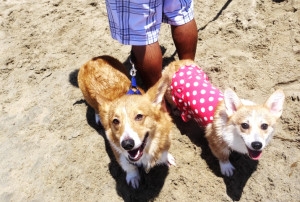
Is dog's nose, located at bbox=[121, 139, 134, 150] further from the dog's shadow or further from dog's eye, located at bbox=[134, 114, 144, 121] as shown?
the dog's shadow

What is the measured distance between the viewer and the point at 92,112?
10.4ft

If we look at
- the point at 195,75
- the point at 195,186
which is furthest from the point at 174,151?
the point at 195,75

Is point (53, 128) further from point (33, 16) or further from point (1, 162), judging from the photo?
point (33, 16)

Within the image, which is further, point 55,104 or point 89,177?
point 55,104

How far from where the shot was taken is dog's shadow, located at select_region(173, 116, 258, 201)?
2340 mm

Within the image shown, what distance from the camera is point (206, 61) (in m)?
3.25

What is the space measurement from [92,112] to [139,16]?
5.04ft

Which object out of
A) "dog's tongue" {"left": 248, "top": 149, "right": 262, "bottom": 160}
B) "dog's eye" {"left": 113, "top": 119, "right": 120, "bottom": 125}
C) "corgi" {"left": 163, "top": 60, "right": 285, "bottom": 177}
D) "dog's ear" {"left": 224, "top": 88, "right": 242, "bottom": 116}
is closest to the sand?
"corgi" {"left": 163, "top": 60, "right": 285, "bottom": 177}

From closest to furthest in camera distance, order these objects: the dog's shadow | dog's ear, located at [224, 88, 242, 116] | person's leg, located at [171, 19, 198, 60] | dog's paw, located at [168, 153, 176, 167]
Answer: dog's ear, located at [224, 88, 242, 116], the dog's shadow, dog's paw, located at [168, 153, 176, 167], person's leg, located at [171, 19, 198, 60]

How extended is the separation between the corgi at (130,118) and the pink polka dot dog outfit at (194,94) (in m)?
0.33

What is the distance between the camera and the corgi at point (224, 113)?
1.96 meters

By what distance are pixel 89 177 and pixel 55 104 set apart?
124 centimetres

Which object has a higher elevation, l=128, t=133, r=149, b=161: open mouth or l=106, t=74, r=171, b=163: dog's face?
l=106, t=74, r=171, b=163: dog's face

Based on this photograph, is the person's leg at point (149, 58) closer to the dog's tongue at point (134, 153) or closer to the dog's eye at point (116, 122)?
the dog's eye at point (116, 122)
